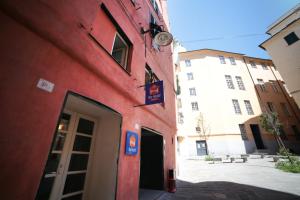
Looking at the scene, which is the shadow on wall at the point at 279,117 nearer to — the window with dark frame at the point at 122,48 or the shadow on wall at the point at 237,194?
the shadow on wall at the point at 237,194

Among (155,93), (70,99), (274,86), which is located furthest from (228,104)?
(70,99)

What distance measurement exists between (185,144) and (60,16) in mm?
24531

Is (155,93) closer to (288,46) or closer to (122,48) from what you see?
(122,48)

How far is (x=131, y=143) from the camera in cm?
A: 463

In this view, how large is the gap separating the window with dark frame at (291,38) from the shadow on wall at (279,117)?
9.96 meters

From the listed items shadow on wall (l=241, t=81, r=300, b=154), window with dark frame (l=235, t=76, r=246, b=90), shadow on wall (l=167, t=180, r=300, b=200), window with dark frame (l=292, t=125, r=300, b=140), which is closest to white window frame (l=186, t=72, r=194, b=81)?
window with dark frame (l=235, t=76, r=246, b=90)

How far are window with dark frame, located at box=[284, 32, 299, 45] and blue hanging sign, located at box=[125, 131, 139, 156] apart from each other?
24394 millimetres

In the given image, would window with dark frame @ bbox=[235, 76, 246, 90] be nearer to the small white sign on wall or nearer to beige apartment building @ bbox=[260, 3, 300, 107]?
beige apartment building @ bbox=[260, 3, 300, 107]

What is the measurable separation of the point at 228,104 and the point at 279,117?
31.2 ft

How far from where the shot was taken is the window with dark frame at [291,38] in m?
17.7

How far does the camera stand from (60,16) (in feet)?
9.22

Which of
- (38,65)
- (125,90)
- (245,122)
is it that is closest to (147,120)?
(125,90)

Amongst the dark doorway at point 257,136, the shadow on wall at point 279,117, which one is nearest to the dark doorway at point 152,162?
the shadow on wall at point 279,117

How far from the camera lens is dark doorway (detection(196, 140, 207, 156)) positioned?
23.0 m
